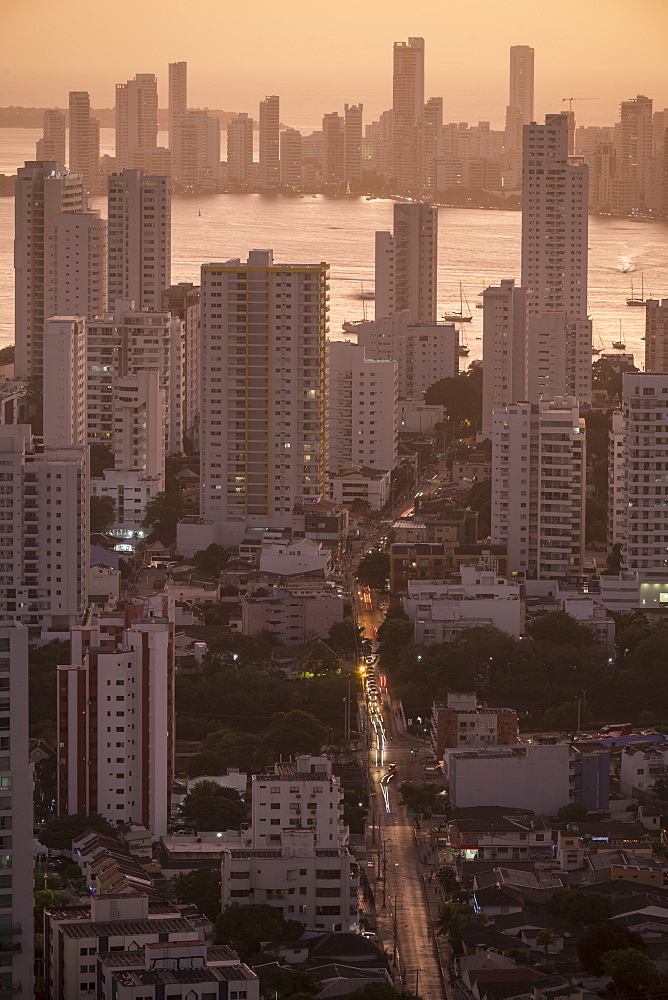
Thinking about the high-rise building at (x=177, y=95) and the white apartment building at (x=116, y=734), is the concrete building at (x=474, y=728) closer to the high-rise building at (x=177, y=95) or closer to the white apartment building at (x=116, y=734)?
the white apartment building at (x=116, y=734)

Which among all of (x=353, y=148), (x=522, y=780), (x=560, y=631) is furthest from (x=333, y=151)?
(x=522, y=780)

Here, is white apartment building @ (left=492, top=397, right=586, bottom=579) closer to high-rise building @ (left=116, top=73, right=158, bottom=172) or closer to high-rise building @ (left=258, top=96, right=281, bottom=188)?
high-rise building @ (left=116, top=73, right=158, bottom=172)

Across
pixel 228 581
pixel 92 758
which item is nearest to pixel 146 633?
pixel 92 758

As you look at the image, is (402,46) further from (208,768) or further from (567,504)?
(208,768)

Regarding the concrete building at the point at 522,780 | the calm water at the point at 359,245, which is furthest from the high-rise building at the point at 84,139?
the concrete building at the point at 522,780

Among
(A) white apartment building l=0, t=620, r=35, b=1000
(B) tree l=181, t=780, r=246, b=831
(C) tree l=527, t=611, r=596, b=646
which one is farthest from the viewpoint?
(C) tree l=527, t=611, r=596, b=646

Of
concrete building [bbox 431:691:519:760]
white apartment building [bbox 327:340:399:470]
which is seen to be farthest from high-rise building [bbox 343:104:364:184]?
concrete building [bbox 431:691:519:760]

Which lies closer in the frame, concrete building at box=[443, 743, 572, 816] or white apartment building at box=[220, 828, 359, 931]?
white apartment building at box=[220, 828, 359, 931]
